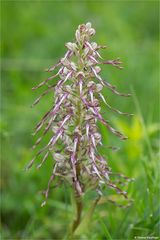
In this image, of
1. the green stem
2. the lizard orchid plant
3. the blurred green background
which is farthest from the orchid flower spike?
the blurred green background

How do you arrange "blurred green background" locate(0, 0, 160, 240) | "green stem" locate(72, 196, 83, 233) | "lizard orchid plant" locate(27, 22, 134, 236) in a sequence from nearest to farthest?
"lizard orchid plant" locate(27, 22, 134, 236) < "green stem" locate(72, 196, 83, 233) < "blurred green background" locate(0, 0, 160, 240)

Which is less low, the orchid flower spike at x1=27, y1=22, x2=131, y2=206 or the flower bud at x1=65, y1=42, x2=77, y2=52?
the flower bud at x1=65, y1=42, x2=77, y2=52

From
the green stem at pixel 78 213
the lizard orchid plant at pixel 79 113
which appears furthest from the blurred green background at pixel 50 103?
the lizard orchid plant at pixel 79 113

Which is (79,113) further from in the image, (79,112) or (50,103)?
(50,103)

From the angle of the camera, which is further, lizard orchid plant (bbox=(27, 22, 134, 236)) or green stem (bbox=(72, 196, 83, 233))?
green stem (bbox=(72, 196, 83, 233))

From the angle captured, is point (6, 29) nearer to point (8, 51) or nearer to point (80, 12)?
point (8, 51)

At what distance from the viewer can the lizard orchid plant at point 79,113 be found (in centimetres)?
303

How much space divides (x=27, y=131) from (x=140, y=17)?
12.4 feet

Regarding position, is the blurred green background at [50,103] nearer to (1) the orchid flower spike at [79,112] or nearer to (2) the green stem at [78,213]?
(2) the green stem at [78,213]

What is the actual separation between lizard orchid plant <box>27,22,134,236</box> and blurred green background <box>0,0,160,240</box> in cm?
41

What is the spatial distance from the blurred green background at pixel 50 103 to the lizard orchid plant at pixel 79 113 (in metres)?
0.41

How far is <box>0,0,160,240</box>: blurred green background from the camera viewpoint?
3787 millimetres

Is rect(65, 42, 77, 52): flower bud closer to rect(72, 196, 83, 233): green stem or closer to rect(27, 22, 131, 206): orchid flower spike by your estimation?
rect(27, 22, 131, 206): orchid flower spike

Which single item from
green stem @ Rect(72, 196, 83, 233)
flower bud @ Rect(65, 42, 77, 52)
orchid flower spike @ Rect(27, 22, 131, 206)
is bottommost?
green stem @ Rect(72, 196, 83, 233)
